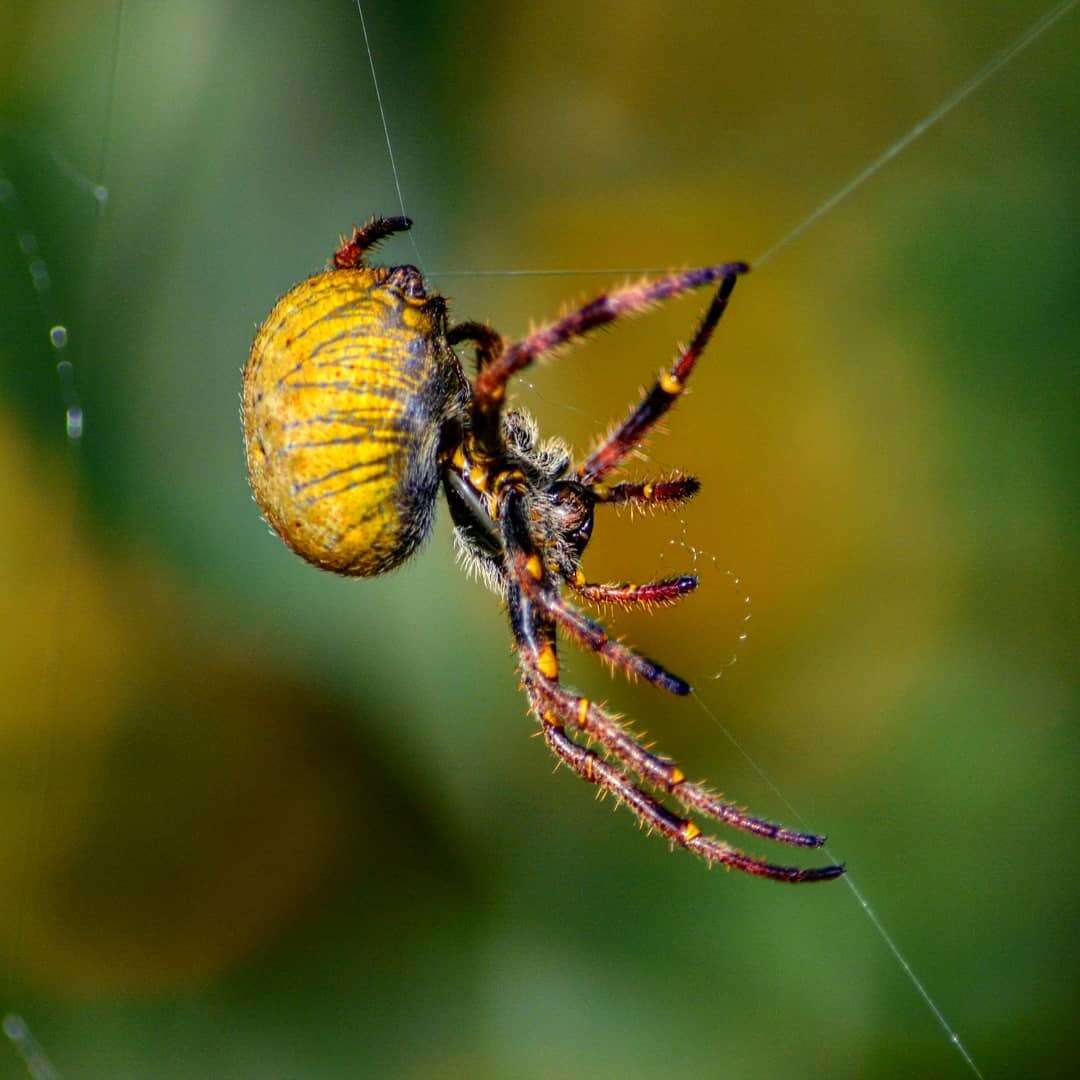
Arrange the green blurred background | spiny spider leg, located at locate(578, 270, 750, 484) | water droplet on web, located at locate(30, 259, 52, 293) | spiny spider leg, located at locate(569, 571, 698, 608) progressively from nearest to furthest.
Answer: spiny spider leg, located at locate(578, 270, 750, 484) < spiny spider leg, located at locate(569, 571, 698, 608) < the green blurred background < water droplet on web, located at locate(30, 259, 52, 293)

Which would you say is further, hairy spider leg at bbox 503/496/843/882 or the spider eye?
the spider eye

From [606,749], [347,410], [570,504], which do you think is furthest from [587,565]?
[347,410]

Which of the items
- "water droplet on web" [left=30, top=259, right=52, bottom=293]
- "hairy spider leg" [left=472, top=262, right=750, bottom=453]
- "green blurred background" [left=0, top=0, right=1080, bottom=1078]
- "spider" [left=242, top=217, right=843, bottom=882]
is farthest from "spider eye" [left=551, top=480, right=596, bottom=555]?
"water droplet on web" [left=30, top=259, right=52, bottom=293]

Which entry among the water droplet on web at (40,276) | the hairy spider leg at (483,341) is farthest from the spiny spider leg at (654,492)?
the water droplet on web at (40,276)

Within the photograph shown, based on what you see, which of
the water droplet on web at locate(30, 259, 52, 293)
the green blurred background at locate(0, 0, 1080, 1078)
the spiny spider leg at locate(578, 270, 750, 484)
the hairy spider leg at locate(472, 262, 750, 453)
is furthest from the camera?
the water droplet on web at locate(30, 259, 52, 293)

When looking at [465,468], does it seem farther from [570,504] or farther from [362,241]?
[362,241]

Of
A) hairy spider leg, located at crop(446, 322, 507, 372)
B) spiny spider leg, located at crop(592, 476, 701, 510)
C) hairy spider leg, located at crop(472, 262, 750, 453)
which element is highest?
hairy spider leg, located at crop(446, 322, 507, 372)

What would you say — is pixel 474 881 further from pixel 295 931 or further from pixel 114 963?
pixel 114 963

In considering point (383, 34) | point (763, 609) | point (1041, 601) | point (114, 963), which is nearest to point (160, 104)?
point (383, 34)

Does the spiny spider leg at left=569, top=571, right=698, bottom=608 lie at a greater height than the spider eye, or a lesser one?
lesser

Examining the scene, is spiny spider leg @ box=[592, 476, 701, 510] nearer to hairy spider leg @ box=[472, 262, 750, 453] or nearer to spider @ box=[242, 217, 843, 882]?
spider @ box=[242, 217, 843, 882]
